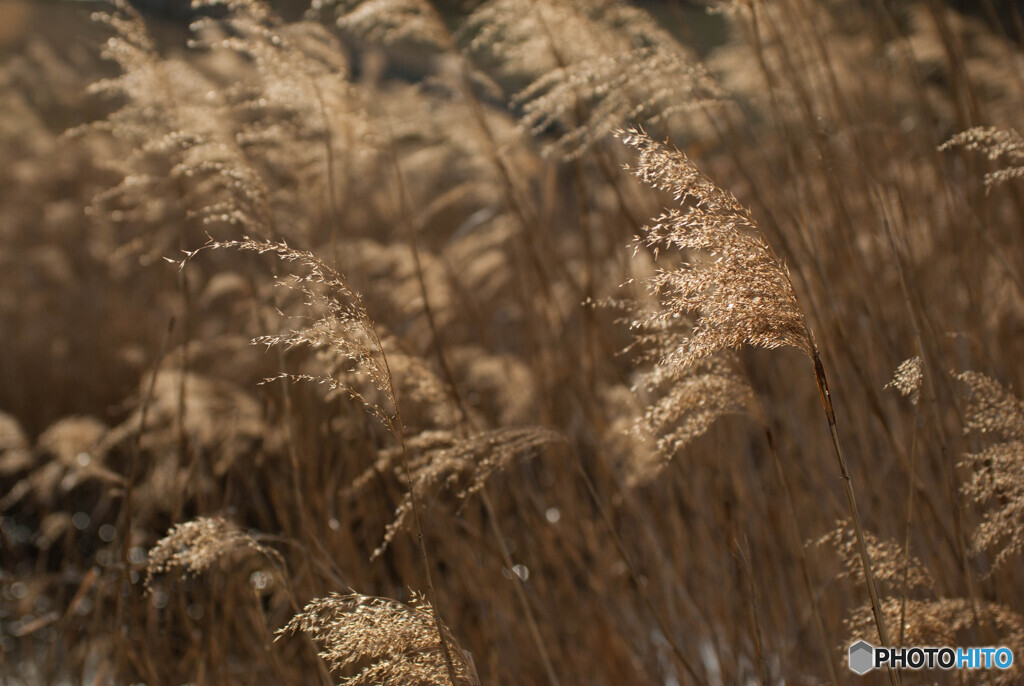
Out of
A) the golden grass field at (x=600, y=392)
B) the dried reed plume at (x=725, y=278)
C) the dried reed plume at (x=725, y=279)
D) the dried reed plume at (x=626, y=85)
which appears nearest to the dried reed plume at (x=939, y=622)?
the golden grass field at (x=600, y=392)

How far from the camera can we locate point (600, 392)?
2088 mm

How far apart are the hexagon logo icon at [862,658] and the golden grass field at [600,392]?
0.02 meters

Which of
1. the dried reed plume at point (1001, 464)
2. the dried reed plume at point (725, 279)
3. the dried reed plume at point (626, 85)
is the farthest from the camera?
the dried reed plume at point (626, 85)

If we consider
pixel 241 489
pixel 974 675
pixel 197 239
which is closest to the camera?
pixel 974 675

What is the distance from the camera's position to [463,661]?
3.11ft

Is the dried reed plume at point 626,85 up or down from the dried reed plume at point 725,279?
up

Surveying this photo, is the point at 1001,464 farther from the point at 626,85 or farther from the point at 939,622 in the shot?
the point at 626,85

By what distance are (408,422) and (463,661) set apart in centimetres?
146

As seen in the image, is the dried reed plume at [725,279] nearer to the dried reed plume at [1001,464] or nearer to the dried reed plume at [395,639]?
the dried reed plume at [1001,464]

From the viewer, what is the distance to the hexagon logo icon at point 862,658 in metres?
1.12

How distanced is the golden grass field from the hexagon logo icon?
0.07 feet

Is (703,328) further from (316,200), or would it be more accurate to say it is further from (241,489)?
(241,489)

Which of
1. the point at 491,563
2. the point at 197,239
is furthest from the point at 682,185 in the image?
the point at 197,239

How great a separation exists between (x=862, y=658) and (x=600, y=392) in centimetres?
105
